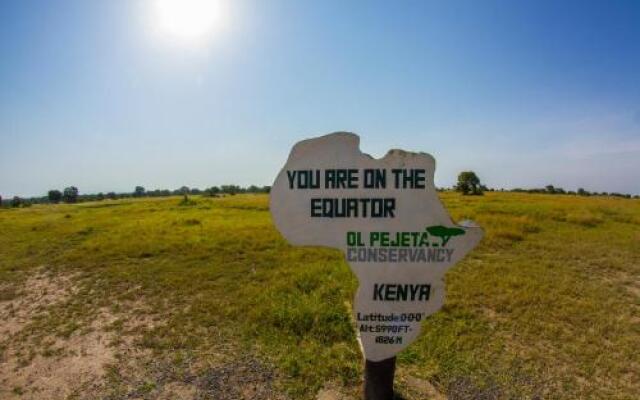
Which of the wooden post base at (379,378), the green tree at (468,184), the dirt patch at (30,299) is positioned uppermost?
the green tree at (468,184)

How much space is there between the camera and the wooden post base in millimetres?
3672

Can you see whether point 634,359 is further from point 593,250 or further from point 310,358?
point 593,250

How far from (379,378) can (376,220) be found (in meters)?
1.65

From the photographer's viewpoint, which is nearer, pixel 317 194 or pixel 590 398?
pixel 317 194

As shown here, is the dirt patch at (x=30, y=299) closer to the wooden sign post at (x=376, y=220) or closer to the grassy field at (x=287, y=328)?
the grassy field at (x=287, y=328)

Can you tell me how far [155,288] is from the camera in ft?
28.0

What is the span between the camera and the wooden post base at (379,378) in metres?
3.67

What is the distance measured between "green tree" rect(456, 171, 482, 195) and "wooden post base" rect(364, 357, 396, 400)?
4435cm

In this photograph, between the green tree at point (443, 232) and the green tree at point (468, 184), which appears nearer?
the green tree at point (443, 232)

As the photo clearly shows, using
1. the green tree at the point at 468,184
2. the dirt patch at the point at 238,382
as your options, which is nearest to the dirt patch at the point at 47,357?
the dirt patch at the point at 238,382

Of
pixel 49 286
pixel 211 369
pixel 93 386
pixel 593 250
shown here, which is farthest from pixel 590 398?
pixel 49 286

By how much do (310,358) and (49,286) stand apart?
7471 millimetres

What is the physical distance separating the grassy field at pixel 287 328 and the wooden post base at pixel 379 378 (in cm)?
75

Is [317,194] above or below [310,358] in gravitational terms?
above
